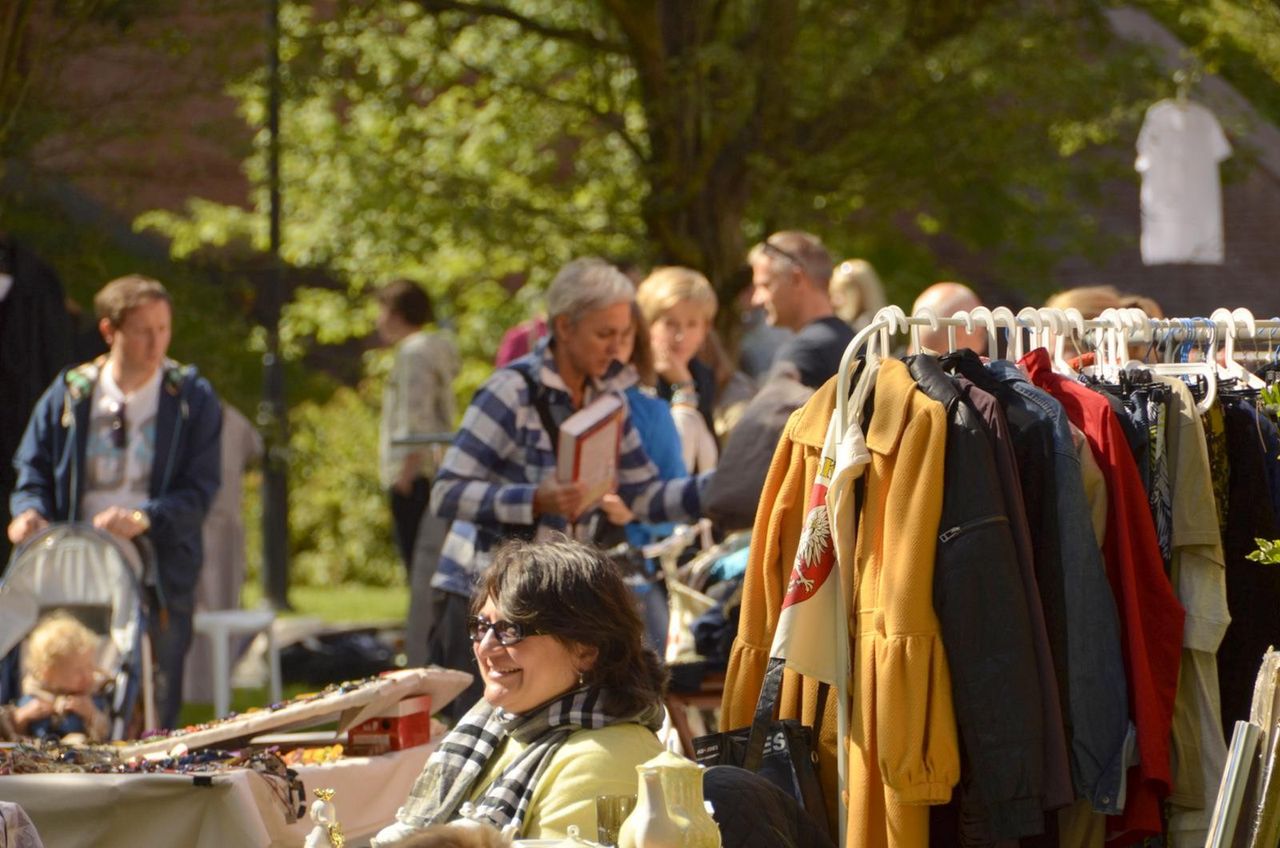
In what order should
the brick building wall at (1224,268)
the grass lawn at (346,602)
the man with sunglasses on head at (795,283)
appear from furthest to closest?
the brick building wall at (1224,268), the grass lawn at (346,602), the man with sunglasses on head at (795,283)

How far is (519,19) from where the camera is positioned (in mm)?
11906

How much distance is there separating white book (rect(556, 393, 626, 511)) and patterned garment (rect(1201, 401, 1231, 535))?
1.94m

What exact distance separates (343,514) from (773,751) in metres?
15.4

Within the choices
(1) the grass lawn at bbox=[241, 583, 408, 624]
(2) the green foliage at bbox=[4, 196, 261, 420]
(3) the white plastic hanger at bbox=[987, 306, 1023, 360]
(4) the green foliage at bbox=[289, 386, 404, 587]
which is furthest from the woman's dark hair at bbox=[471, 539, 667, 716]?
(4) the green foliage at bbox=[289, 386, 404, 587]

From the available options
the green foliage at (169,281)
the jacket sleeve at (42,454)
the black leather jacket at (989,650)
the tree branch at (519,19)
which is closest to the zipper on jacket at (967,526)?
the black leather jacket at (989,650)

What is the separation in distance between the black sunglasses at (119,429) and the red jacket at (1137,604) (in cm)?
419

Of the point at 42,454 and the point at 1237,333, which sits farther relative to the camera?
the point at 42,454

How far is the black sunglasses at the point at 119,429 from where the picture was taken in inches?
302

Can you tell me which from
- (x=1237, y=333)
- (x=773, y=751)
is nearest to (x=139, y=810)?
(x=773, y=751)

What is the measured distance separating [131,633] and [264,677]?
400 centimetres

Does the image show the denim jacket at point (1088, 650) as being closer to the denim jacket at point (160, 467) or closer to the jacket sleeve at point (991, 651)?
the jacket sleeve at point (991, 651)

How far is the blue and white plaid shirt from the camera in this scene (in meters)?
6.08

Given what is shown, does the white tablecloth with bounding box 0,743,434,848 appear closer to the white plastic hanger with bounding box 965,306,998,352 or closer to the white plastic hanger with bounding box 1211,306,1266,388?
the white plastic hanger with bounding box 965,306,998,352

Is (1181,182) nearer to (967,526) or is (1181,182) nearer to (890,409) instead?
(890,409)
